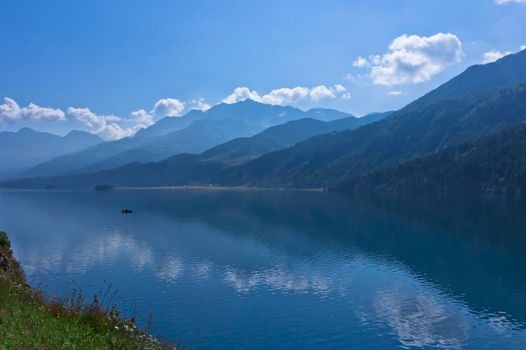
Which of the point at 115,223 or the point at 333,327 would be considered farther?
the point at 115,223

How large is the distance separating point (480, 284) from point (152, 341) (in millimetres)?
67467

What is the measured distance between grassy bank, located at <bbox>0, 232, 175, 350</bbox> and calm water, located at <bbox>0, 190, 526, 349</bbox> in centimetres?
2326

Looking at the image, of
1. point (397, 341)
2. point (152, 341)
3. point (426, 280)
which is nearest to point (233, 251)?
point (426, 280)

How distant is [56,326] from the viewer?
86.8 feet

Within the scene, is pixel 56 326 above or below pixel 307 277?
above

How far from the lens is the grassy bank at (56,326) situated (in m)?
23.1

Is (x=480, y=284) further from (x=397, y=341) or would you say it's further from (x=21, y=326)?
(x=21, y=326)

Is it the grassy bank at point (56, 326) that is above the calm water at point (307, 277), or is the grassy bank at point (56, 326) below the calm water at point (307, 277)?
above

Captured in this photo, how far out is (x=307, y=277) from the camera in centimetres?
8475

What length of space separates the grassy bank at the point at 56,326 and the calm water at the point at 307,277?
23258 millimetres

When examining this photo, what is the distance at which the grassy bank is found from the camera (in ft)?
75.9

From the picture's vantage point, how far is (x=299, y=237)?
136m

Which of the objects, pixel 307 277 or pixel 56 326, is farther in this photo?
pixel 307 277

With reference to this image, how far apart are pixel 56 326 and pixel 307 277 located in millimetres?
62325
